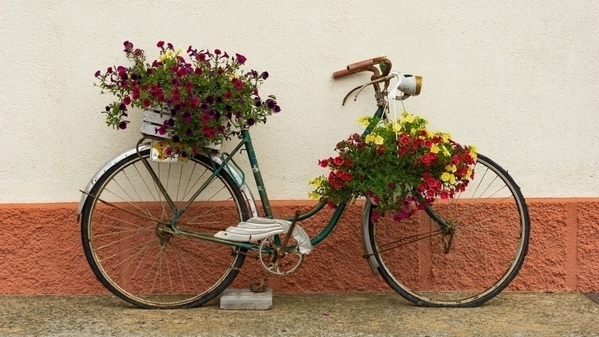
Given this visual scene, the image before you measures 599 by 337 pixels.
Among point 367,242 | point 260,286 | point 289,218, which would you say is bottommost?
point 260,286

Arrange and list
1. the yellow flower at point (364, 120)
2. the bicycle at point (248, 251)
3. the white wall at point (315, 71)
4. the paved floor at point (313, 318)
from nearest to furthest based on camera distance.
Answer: the paved floor at point (313, 318) < the yellow flower at point (364, 120) < the bicycle at point (248, 251) < the white wall at point (315, 71)

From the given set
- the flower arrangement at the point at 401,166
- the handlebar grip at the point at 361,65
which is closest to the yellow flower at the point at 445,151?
the flower arrangement at the point at 401,166

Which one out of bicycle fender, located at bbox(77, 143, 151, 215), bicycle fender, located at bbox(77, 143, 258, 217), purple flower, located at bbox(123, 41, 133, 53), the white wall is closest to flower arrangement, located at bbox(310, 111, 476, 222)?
bicycle fender, located at bbox(77, 143, 258, 217)

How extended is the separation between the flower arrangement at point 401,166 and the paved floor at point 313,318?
58 cm

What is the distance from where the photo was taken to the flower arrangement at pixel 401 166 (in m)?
3.83

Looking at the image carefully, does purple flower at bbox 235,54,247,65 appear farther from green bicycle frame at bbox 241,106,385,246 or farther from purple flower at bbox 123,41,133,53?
purple flower at bbox 123,41,133,53

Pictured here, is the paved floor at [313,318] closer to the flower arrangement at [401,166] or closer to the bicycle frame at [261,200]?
the bicycle frame at [261,200]

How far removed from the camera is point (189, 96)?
3846 millimetres

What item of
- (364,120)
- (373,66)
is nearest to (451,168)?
(364,120)

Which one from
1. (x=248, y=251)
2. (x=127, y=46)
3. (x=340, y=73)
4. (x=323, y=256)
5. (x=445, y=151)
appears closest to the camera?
(x=445, y=151)

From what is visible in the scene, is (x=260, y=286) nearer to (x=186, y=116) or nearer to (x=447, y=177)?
(x=186, y=116)

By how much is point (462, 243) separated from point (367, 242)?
69cm

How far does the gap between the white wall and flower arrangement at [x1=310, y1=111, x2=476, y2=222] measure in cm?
58

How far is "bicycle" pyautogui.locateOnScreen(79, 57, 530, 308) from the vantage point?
425 cm
